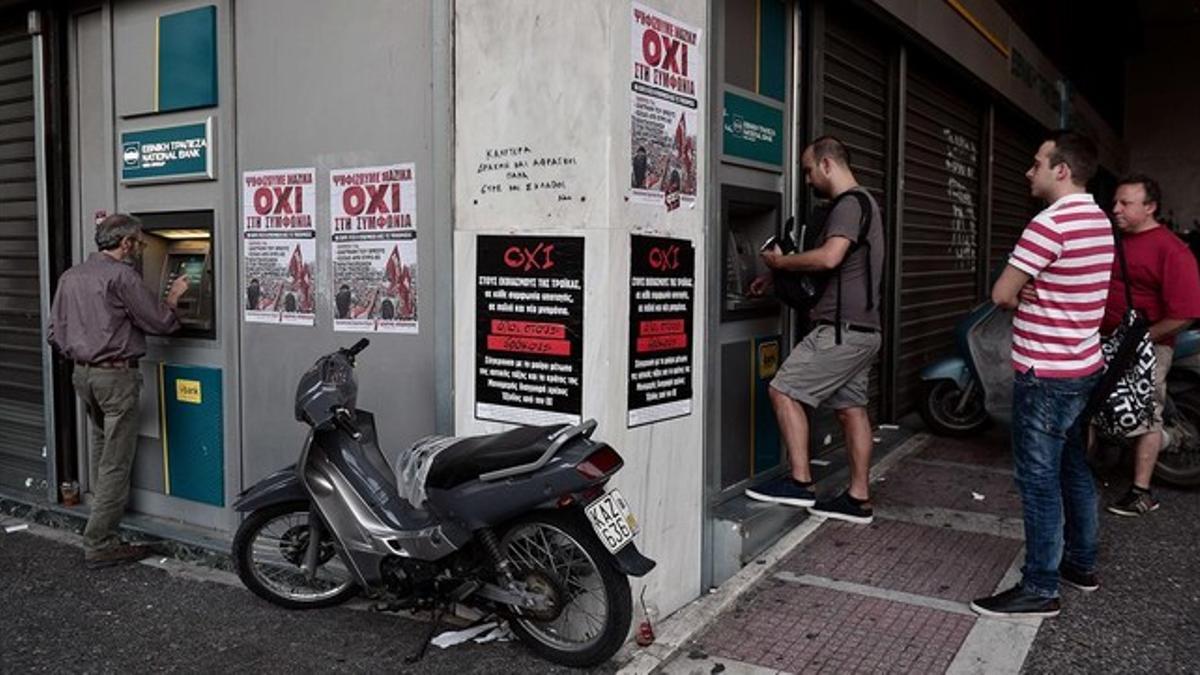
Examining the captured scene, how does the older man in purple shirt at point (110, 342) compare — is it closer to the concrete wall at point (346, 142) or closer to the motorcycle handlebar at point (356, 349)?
the concrete wall at point (346, 142)

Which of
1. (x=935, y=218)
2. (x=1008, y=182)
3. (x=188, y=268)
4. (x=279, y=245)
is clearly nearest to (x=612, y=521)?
(x=279, y=245)

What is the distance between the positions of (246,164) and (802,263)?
288 centimetres

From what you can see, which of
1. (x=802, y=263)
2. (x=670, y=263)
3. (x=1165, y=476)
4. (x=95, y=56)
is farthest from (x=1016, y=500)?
(x=95, y=56)

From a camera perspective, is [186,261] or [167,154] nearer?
[167,154]

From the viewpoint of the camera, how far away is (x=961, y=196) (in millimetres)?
8766

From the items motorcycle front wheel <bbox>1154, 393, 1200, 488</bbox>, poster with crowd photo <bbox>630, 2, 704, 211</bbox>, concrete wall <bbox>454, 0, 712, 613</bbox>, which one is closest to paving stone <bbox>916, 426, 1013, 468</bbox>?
motorcycle front wheel <bbox>1154, 393, 1200, 488</bbox>

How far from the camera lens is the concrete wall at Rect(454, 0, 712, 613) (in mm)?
3656

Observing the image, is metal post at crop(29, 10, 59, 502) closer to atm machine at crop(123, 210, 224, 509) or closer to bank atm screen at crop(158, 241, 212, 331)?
atm machine at crop(123, 210, 224, 509)

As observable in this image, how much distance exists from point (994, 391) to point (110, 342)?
534 centimetres

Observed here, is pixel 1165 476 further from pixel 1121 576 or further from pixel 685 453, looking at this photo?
pixel 685 453

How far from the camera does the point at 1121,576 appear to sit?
4273 mm

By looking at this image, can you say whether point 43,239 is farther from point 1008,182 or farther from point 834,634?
point 1008,182

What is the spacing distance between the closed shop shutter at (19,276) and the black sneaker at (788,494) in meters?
4.46

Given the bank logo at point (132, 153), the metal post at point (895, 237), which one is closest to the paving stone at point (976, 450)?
the metal post at point (895, 237)
